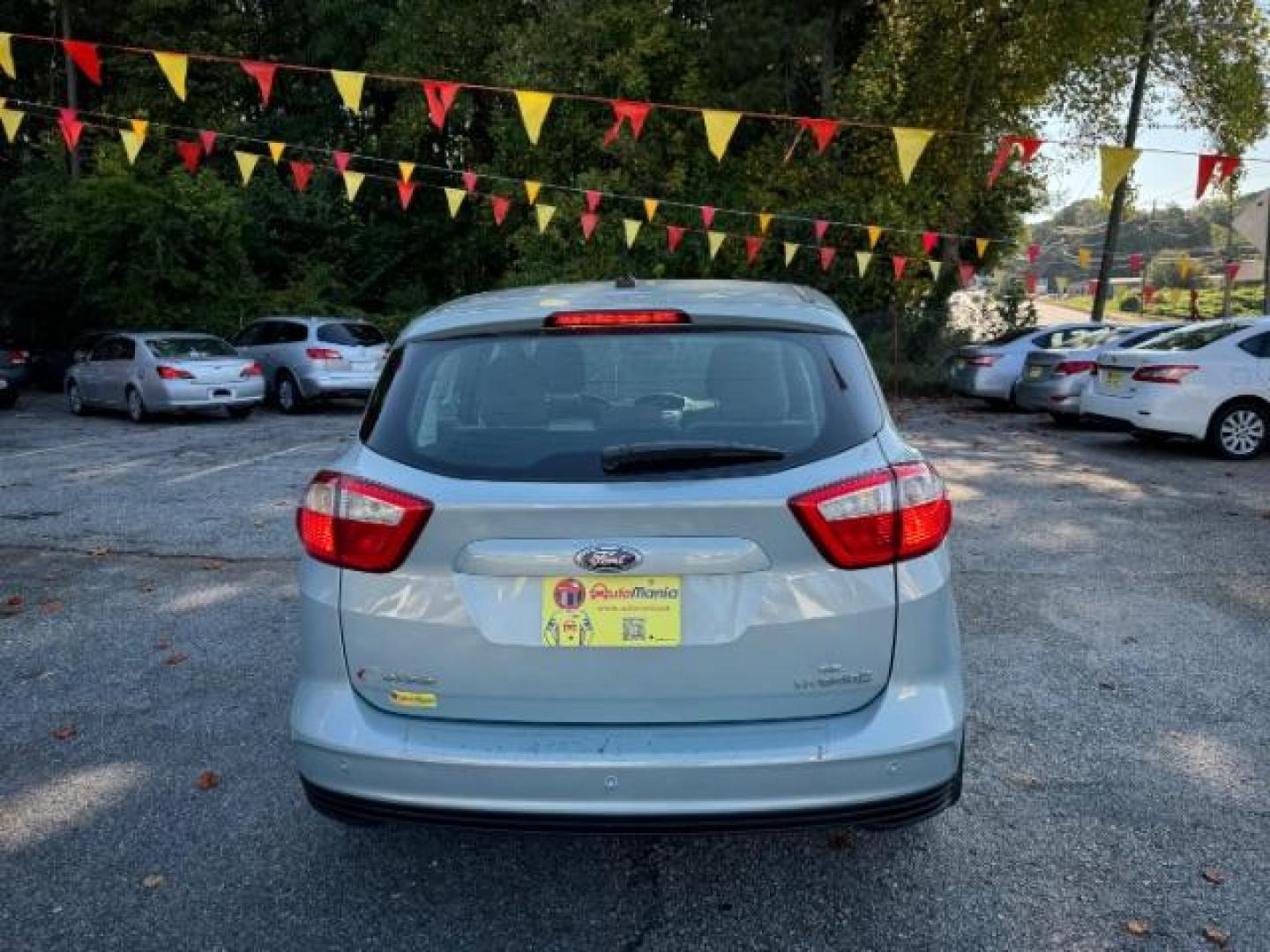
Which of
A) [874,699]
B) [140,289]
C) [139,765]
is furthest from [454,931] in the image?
[140,289]

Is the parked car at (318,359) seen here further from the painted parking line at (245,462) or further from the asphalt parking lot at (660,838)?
the asphalt parking lot at (660,838)

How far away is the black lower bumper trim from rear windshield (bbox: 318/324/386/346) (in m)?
15.4

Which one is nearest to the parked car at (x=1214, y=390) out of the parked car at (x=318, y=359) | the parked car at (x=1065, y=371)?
the parked car at (x=1065, y=371)

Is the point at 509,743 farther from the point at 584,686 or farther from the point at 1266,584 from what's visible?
the point at 1266,584

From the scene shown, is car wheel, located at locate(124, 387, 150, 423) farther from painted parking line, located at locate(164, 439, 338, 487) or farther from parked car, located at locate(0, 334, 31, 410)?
painted parking line, located at locate(164, 439, 338, 487)

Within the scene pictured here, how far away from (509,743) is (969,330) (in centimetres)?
2008

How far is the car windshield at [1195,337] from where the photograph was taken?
11398mm

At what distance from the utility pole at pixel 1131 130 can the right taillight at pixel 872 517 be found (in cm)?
2171

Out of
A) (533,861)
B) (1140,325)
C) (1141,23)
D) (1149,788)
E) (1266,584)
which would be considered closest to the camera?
(533,861)

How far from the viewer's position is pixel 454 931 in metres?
2.74

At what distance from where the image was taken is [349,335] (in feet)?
56.5

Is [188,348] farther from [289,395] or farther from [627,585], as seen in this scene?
[627,585]

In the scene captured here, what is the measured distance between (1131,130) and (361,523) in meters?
24.0

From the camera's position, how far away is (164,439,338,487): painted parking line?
10.3m
